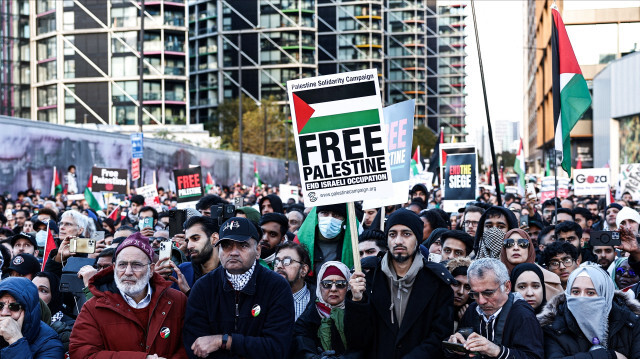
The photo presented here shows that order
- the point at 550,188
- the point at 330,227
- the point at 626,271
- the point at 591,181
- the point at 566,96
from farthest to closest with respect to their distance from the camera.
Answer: the point at 550,188, the point at 591,181, the point at 566,96, the point at 330,227, the point at 626,271

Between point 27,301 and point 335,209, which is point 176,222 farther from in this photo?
point 27,301

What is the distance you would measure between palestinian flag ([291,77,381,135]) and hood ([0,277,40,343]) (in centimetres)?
213

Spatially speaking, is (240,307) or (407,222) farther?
(407,222)

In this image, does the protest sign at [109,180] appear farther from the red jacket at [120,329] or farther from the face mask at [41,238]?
the red jacket at [120,329]

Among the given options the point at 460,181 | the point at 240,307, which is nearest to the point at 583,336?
the point at 240,307

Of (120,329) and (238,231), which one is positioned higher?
(238,231)

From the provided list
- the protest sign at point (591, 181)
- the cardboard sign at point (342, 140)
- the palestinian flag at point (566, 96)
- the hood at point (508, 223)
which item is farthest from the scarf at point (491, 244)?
the protest sign at point (591, 181)

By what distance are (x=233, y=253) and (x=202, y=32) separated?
96153 mm

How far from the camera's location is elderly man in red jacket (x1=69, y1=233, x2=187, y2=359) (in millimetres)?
4941

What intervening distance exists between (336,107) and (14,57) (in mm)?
81048

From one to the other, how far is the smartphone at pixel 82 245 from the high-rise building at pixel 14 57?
7735 centimetres

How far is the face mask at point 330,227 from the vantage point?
25.6 ft

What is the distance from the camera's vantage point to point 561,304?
532cm

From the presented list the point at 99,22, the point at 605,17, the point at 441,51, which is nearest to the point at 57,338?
the point at 605,17
